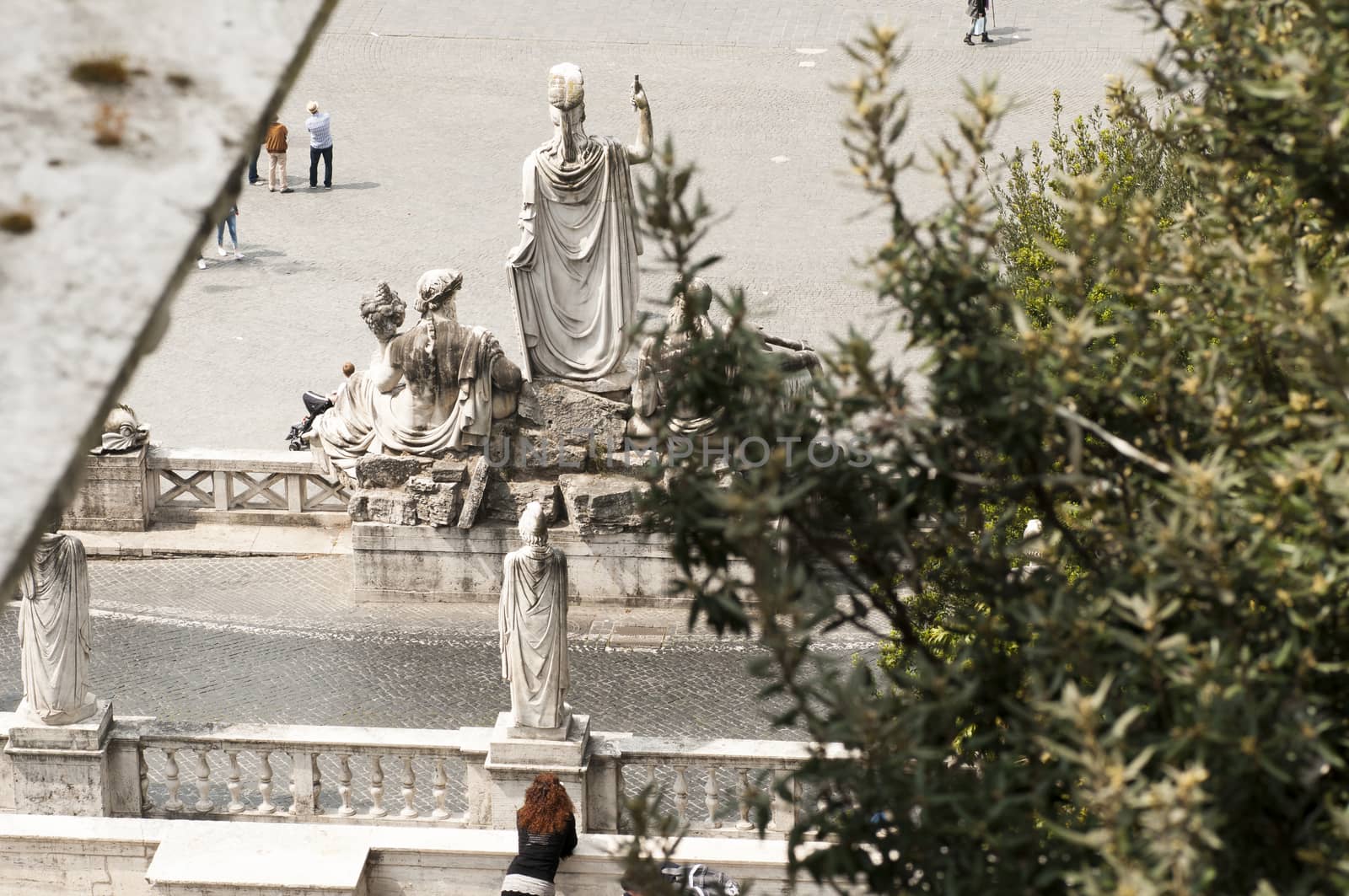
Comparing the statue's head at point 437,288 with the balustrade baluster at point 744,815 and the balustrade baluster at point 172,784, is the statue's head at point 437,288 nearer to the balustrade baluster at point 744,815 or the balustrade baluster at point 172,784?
the balustrade baluster at point 172,784

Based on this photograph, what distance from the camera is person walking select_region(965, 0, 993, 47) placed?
90.7 ft

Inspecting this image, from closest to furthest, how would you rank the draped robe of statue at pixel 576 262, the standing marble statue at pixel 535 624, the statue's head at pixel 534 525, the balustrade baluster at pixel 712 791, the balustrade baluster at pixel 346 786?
the statue's head at pixel 534 525, the standing marble statue at pixel 535 624, the balustrade baluster at pixel 712 791, the balustrade baluster at pixel 346 786, the draped robe of statue at pixel 576 262

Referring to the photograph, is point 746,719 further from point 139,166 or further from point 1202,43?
point 139,166

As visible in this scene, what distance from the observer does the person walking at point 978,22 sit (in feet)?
90.7

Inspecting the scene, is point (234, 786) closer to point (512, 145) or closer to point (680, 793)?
point (680, 793)

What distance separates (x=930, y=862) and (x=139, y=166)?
2.42 meters

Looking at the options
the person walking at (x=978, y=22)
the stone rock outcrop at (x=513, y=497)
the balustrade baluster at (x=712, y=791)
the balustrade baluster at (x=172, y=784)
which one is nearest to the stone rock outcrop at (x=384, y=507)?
the stone rock outcrop at (x=513, y=497)

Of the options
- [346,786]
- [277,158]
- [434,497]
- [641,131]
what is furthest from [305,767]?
[277,158]

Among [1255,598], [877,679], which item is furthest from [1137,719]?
[877,679]

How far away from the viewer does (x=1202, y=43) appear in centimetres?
446

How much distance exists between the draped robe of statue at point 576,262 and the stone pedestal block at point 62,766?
483 cm

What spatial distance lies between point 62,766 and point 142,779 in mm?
454

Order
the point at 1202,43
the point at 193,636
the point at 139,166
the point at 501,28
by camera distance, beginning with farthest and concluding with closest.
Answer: the point at 501,28 < the point at 193,636 < the point at 1202,43 < the point at 139,166

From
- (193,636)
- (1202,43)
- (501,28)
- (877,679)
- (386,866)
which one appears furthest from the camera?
(501,28)
